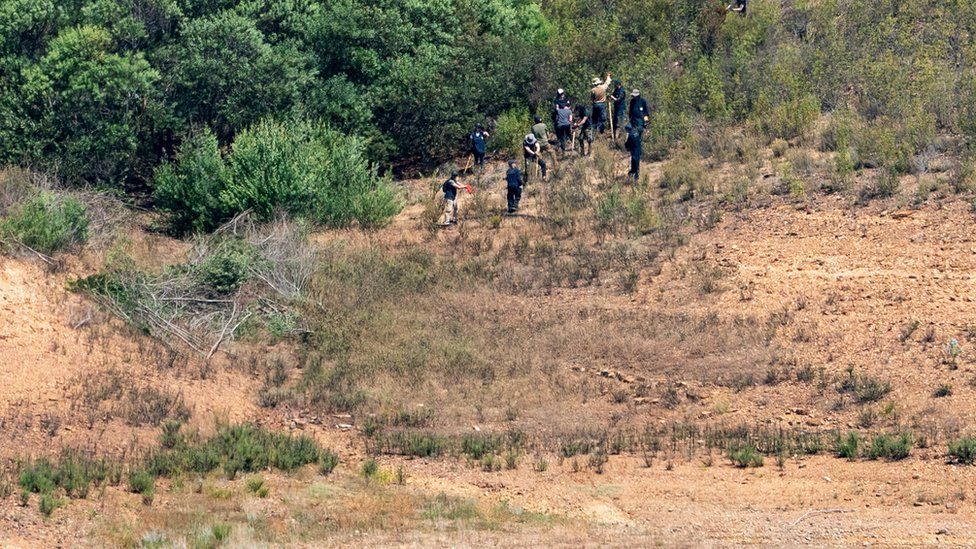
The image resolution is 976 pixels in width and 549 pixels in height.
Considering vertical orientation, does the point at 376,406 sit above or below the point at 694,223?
below

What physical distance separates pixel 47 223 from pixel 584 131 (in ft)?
36.8

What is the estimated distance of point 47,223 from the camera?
22719 mm

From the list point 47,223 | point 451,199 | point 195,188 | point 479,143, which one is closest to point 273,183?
point 195,188

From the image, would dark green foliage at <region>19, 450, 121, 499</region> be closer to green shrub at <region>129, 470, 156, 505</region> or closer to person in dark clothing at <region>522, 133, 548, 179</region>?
green shrub at <region>129, 470, 156, 505</region>

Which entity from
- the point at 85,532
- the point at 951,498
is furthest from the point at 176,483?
the point at 951,498

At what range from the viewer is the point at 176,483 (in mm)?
16203

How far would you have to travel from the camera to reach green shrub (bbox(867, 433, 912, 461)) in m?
16.5

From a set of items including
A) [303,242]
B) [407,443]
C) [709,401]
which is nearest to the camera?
[407,443]

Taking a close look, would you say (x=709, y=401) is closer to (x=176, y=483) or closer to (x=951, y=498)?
(x=951, y=498)

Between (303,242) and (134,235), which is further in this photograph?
(134,235)

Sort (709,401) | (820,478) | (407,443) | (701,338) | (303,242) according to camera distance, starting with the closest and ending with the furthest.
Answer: (820,478), (407,443), (709,401), (701,338), (303,242)

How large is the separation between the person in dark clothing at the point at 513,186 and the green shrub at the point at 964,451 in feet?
36.5

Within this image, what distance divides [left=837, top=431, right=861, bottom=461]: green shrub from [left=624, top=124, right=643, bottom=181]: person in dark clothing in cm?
997

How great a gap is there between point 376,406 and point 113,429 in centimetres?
358
